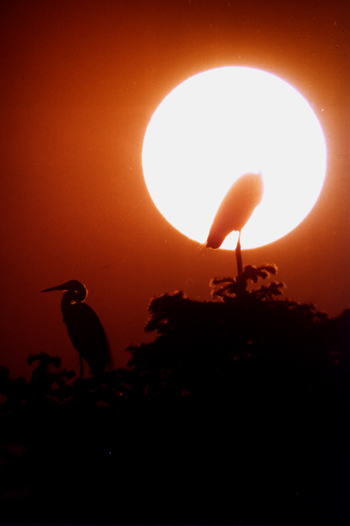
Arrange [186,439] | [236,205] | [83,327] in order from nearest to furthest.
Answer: [186,439] → [236,205] → [83,327]

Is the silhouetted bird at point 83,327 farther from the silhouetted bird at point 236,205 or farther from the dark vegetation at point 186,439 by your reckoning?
the dark vegetation at point 186,439

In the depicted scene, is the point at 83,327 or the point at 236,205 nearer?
the point at 236,205

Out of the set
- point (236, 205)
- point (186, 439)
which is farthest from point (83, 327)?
point (186, 439)

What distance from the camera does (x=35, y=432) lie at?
5.28ft

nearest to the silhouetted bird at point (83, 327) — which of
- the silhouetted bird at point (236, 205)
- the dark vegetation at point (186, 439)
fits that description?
the silhouetted bird at point (236, 205)

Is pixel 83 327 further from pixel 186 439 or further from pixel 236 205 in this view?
pixel 186 439

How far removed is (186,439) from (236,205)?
1.97 meters

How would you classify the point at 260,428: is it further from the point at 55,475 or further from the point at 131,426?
the point at 55,475

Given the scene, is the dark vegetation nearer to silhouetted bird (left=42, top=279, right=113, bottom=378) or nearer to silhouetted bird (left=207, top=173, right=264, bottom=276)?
silhouetted bird (left=207, top=173, right=264, bottom=276)

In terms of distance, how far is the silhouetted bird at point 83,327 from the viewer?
11.4ft

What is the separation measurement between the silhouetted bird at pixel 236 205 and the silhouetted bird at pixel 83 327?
1395mm

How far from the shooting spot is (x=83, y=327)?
11.4 feet

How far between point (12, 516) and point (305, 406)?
143cm

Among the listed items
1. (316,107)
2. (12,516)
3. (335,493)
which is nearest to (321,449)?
(335,493)
